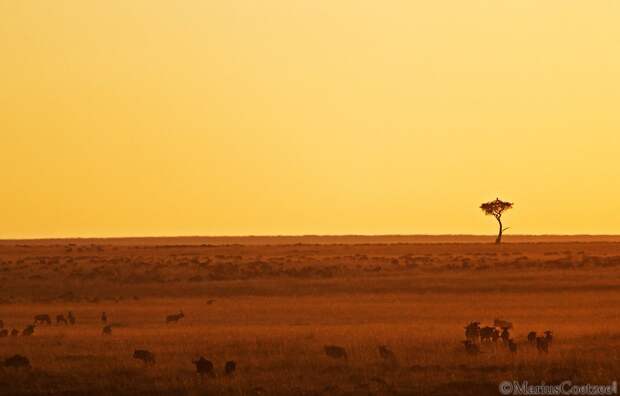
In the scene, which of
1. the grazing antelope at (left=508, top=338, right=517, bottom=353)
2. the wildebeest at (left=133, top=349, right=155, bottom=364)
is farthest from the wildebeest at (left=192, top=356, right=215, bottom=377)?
the grazing antelope at (left=508, top=338, right=517, bottom=353)

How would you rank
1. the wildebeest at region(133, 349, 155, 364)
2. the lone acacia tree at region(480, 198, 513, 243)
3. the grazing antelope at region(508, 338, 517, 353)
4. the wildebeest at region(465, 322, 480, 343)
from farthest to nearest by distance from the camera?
the lone acacia tree at region(480, 198, 513, 243)
the wildebeest at region(465, 322, 480, 343)
the grazing antelope at region(508, 338, 517, 353)
the wildebeest at region(133, 349, 155, 364)

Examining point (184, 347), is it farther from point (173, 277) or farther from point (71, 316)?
point (173, 277)

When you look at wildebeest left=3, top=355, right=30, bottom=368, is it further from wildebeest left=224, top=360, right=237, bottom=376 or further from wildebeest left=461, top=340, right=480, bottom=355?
wildebeest left=461, top=340, right=480, bottom=355

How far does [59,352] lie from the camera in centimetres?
2739

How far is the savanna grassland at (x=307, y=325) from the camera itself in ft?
72.4

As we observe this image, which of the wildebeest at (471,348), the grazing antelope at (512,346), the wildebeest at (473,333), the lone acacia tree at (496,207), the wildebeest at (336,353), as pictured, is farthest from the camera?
the lone acacia tree at (496,207)

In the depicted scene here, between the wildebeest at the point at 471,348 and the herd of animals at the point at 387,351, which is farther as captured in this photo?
the wildebeest at the point at 471,348

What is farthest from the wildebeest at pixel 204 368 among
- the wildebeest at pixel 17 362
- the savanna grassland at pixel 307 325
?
the wildebeest at pixel 17 362

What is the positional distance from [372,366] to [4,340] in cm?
1099

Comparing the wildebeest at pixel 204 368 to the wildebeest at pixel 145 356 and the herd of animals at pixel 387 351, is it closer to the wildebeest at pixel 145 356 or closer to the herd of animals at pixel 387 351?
the herd of animals at pixel 387 351

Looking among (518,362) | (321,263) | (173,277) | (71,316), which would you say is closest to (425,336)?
(518,362)

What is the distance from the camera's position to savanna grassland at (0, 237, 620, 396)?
869 inches

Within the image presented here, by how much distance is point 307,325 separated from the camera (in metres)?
35.5

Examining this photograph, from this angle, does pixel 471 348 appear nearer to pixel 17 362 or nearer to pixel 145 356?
pixel 145 356
